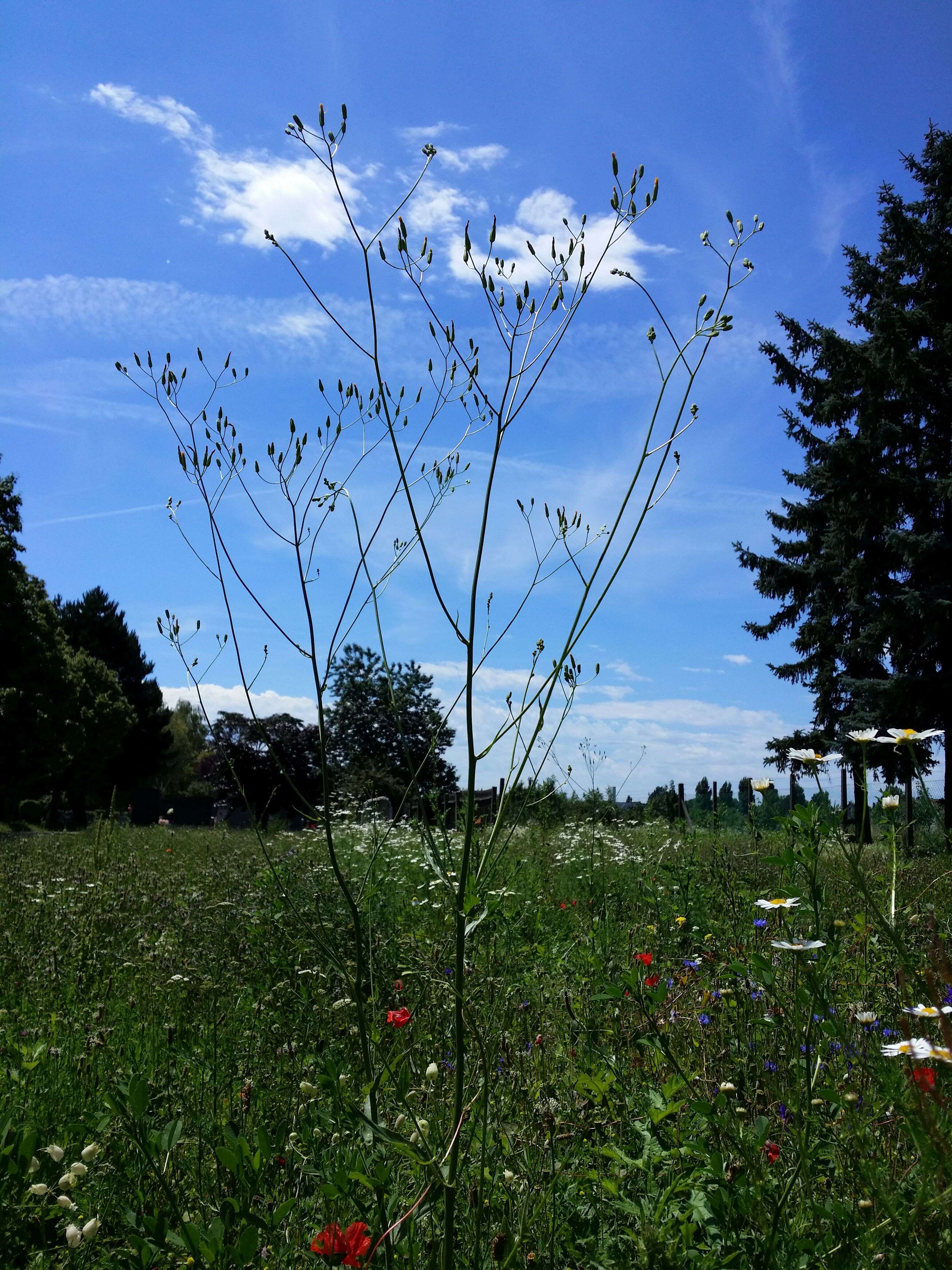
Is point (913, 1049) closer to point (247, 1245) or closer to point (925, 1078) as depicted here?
point (925, 1078)

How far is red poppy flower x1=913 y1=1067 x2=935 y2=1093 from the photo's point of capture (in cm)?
120

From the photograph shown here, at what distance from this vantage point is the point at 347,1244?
138 cm

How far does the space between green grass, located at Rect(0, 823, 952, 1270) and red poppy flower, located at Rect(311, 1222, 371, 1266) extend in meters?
0.08

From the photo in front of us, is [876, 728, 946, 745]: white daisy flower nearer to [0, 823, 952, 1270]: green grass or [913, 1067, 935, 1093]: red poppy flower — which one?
[0, 823, 952, 1270]: green grass

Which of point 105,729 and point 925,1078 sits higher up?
point 105,729

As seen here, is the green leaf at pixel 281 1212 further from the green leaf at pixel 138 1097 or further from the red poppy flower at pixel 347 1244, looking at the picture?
the green leaf at pixel 138 1097

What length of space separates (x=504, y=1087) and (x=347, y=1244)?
116cm

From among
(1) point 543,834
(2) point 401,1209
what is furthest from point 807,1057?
(1) point 543,834

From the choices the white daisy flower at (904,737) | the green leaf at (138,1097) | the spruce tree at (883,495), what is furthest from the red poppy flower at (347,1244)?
the spruce tree at (883,495)

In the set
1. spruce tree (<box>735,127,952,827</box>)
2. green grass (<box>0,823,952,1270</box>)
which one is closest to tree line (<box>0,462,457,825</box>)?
green grass (<box>0,823,952,1270</box>)

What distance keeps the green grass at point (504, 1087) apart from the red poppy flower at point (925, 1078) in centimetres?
4

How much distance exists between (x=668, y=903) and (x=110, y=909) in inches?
135

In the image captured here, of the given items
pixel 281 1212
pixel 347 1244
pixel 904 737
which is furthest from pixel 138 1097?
pixel 904 737

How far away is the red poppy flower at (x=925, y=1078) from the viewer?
1.20 m
